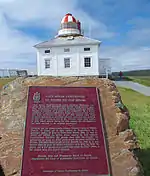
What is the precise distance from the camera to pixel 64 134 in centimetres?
532

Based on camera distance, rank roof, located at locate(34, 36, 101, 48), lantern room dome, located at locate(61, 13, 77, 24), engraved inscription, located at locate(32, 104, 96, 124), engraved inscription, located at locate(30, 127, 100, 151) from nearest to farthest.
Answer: engraved inscription, located at locate(30, 127, 100, 151)
engraved inscription, located at locate(32, 104, 96, 124)
roof, located at locate(34, 36, 101, 48)
lantern room dome, located at locate(61, 13, 77, 24)

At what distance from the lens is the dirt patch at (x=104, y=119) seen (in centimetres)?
522

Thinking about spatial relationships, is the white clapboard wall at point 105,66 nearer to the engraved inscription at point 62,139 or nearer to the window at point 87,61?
the window at point 87,61

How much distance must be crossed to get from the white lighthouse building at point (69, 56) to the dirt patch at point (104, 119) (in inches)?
1030

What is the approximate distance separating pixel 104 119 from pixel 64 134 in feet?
2.56

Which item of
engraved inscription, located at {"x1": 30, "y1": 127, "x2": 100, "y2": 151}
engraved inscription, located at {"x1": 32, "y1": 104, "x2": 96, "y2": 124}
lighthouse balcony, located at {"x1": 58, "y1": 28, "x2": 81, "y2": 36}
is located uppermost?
lighthouse balcony, located at {"x1": 58, "y1": 28, "x2": 81, "y2": 36}

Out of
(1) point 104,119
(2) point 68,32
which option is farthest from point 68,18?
(1) point 104,119

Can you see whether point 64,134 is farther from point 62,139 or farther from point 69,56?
point 69,56

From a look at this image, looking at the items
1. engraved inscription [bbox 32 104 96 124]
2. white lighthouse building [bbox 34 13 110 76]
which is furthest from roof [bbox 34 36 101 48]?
engraved inscription [bbox 32 104 96 124]

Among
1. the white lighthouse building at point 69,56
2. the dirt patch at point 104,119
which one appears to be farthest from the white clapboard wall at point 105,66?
the dirt patch at point 104,119

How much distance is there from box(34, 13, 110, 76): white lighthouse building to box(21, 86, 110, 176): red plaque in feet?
87.2

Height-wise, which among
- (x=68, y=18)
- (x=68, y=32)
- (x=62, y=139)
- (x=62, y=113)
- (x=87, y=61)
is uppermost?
(x=68, y=18)

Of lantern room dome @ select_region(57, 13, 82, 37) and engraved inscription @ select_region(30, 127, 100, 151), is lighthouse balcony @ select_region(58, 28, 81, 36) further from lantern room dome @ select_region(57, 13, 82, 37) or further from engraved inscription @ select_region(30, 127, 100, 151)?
engraved inscription @ select_region(30, 127, 100, 151)

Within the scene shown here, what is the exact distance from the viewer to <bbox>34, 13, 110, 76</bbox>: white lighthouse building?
32.6 m
